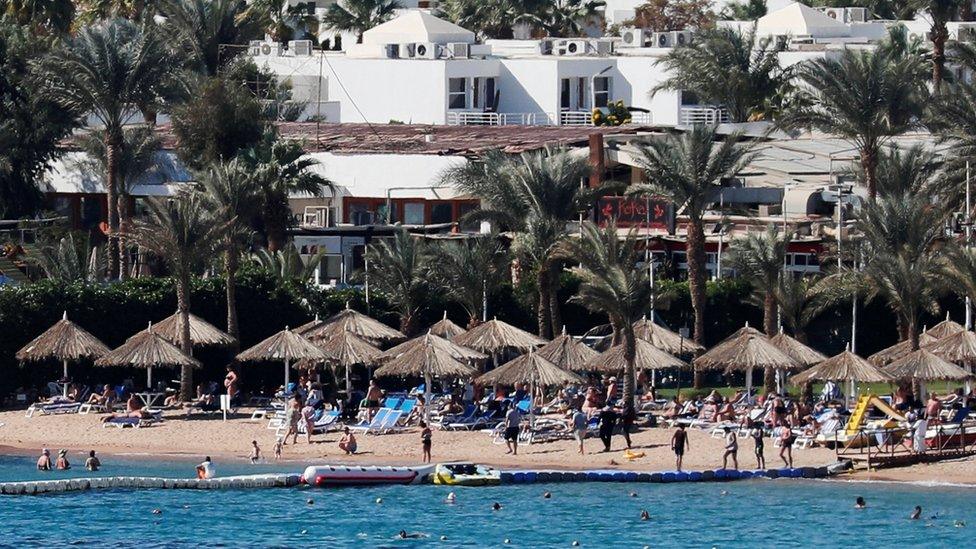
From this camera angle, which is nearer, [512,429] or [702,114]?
[512,429]

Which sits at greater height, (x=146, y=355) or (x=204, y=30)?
(x=204, y=30)

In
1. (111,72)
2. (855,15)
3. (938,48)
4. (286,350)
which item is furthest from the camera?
(855,15)

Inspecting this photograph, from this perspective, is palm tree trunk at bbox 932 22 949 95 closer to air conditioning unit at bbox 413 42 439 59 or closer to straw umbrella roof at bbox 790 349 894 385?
air conditioning unit at bbox 413 42 439 59

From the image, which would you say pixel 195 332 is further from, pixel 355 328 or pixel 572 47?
pixel 572 47

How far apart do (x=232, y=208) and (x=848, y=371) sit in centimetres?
1628

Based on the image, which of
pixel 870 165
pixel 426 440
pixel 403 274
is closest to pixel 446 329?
pixel 403 274

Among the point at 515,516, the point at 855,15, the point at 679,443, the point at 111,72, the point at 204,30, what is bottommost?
the point at 515,516

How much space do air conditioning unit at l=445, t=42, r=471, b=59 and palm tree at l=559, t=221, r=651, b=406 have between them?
37062mm

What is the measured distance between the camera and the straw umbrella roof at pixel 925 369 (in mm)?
46750

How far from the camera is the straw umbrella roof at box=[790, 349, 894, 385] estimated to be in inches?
1829

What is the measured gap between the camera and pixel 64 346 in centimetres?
5088

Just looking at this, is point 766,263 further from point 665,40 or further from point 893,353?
point 665,40

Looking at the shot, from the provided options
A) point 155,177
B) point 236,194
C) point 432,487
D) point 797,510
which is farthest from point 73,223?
point 797,510

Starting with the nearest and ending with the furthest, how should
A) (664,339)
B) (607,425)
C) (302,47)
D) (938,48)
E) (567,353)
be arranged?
(607,425), (567,353), (664,339), (938,48), (302,47)
